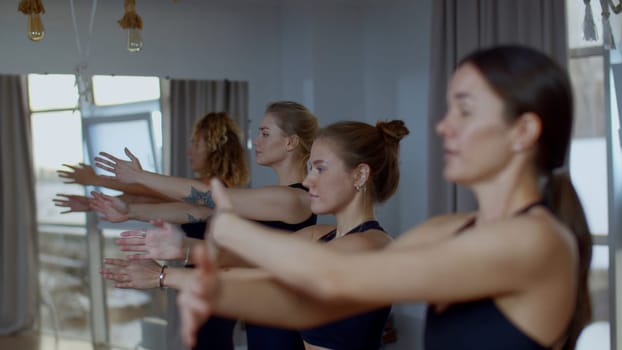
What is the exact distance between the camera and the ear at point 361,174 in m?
2.25

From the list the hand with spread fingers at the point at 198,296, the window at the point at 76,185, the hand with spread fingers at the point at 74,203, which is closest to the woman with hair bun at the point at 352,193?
the hand with spread fingers at the point at 198,296

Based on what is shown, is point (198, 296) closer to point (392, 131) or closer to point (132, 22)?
point (392, 131)

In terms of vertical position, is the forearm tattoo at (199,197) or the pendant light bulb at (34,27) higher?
the pendant light bulb at (34,27)

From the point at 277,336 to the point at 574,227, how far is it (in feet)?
4.84

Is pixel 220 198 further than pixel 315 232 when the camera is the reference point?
No

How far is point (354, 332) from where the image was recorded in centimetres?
210

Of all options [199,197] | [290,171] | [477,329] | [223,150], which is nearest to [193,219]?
[199,197]

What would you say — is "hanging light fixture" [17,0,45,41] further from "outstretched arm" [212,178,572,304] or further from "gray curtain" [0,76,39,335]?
"outstretched arm" [212,178,572,304]

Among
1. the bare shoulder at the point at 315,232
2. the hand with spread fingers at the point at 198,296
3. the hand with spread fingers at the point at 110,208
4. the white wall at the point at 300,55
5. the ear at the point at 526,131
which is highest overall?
the white wall at the point at 300,55

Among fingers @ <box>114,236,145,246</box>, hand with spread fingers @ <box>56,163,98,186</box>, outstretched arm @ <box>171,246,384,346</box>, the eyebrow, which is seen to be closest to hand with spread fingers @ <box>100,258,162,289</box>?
fingers @ <box>114,236,145,246</box>

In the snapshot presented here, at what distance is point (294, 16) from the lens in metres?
4.33

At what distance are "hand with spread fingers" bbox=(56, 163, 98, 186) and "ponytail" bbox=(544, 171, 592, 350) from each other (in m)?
2.75

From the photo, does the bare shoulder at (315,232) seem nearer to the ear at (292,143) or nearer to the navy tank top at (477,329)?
the ear at (292,143)

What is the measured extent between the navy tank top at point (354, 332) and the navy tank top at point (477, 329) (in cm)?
85
